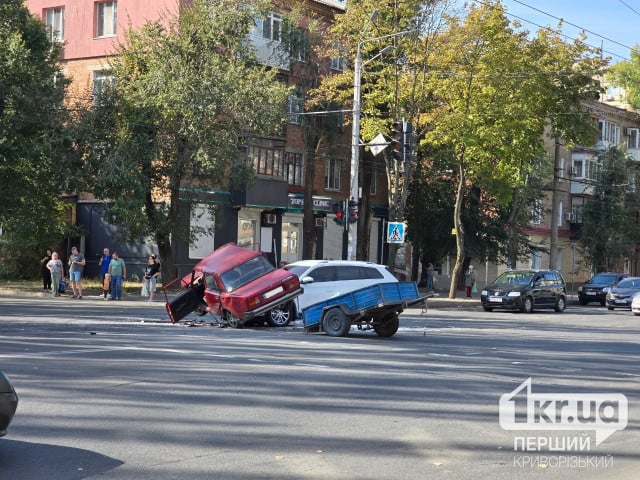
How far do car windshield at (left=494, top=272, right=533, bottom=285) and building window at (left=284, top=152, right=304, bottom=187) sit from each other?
15224mm

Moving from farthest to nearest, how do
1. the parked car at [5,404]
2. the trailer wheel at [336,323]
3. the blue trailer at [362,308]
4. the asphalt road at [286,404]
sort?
1. the trailer wheel at [336,323]
2. the blue trailer at [362,308]
3. the asphalt road at [286,404]
4. the parked car at [5,404]

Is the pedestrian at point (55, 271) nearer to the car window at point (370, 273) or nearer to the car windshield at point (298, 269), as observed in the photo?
the car windshield at point (298, 269)

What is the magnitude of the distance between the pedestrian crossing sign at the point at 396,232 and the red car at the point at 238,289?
1277 centimetres

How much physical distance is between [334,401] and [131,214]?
24.4 meters

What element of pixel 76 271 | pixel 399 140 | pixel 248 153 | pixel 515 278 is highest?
pixel 248 153

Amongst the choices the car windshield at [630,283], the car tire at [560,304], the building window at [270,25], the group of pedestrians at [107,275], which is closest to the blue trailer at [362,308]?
the group of pedestrians at [107,275]

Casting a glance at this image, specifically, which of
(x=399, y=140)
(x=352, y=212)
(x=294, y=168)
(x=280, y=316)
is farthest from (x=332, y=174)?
(x=280, y=316)

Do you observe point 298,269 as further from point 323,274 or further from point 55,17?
point 55,17

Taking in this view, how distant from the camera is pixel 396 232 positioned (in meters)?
35.7

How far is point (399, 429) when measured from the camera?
9.92 meters

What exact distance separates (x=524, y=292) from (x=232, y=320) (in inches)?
661

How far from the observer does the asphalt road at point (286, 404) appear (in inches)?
322

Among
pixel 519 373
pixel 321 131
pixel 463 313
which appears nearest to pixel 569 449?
pixel 519 373

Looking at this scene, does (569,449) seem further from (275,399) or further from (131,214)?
(131,214)
